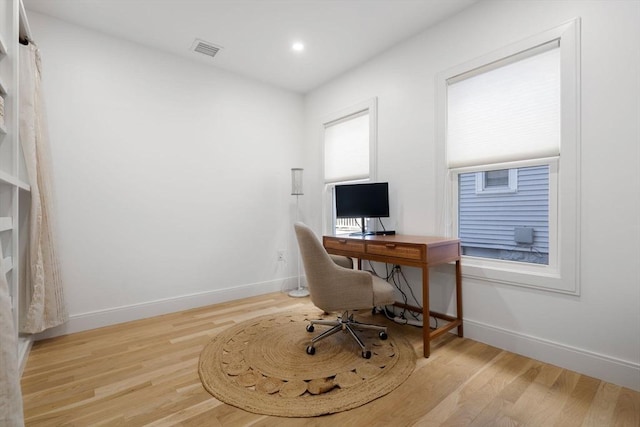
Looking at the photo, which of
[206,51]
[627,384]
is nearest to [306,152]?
[206,51]

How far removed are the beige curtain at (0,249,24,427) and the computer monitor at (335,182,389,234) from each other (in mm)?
2553

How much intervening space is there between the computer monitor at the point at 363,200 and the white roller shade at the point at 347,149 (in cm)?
42

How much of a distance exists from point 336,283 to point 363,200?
3.79 ft

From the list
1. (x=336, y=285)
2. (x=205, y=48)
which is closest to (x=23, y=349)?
(x=336, y=285)

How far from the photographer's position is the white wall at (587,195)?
1.75 metres

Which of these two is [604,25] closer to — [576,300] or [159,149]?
[576,300]

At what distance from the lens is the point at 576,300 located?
1939 mm

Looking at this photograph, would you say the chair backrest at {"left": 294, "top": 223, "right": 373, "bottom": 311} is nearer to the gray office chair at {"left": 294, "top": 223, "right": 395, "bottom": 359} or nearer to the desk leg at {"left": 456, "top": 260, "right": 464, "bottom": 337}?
the gray office chair at {"left": 294, "top": 223, "right": 395, "bottom": 359}

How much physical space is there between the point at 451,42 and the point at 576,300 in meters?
2.23

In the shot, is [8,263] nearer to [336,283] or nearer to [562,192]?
[336,283]

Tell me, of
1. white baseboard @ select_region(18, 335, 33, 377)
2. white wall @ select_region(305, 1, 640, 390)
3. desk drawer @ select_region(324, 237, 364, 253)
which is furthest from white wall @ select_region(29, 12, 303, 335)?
white wall @ select_region(305, 1, 640, 390)

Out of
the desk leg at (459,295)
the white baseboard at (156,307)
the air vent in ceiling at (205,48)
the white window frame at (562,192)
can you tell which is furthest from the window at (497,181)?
the air vent in ceiling at (205,48)

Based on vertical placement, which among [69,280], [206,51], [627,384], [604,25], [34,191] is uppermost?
[206,51]

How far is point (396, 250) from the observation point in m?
2.29
